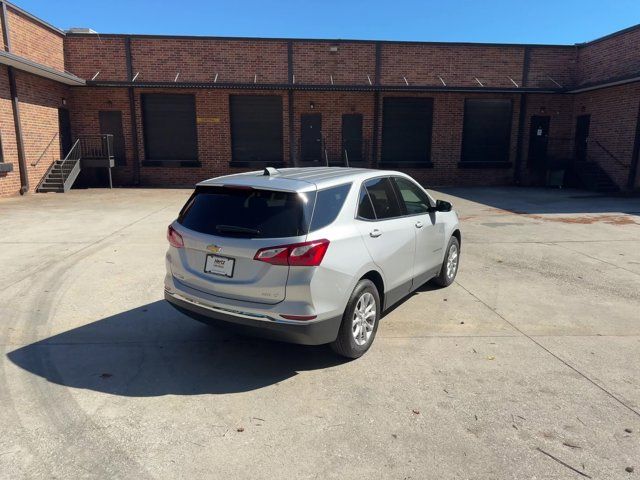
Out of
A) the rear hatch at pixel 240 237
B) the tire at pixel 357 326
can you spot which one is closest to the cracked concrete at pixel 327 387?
the tire at pixel 357 326

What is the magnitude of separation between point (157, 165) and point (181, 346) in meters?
17.4

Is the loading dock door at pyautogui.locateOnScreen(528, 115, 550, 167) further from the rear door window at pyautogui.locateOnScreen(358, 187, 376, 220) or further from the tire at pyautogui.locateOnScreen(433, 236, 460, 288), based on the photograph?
the rear door window at pyautogui.locateOnScreen(358, 187, 376, 220)

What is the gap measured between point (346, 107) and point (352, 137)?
1349mm

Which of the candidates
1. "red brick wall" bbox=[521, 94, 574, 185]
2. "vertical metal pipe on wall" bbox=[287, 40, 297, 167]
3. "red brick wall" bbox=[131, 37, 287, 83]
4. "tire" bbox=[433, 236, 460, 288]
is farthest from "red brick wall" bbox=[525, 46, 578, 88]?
"tire" bbox=[433, 236, 460, 288]

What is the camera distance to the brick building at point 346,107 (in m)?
19.1

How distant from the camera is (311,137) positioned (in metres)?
20.4

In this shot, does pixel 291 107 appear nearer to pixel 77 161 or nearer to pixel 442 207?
pixel 77 161

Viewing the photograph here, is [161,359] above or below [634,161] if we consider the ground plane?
below

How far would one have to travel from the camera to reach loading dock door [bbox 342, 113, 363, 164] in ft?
67.0

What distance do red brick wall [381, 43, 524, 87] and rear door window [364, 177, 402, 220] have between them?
1698 cm

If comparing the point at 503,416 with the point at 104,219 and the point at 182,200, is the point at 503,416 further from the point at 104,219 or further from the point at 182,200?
the point at 182,200

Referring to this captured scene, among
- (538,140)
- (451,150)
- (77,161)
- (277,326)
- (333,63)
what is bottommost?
(277,326)

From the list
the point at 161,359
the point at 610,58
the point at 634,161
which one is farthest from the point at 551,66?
the point at 161,359

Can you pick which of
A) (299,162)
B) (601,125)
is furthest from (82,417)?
(601,125)
